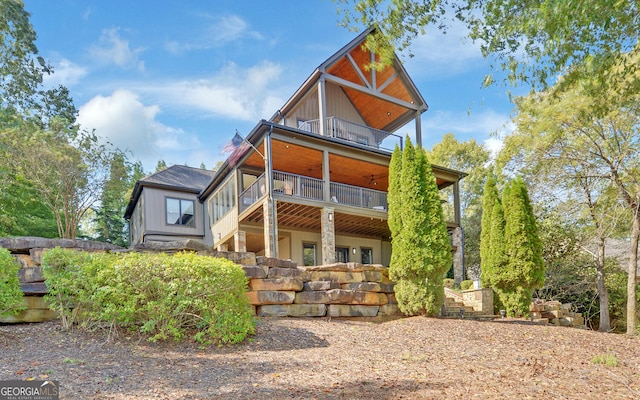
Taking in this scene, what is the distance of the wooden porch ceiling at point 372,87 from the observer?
51.5ft

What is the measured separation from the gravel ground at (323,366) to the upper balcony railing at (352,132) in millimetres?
9456

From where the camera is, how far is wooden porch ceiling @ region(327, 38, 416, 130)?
1570 cm

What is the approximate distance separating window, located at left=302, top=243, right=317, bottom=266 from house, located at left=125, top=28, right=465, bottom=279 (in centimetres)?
4

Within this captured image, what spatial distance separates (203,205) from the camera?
18250 mm

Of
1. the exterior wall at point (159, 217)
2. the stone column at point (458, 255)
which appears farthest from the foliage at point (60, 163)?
the stone column at point (458, 255)

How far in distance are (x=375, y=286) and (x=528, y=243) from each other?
4564 millimetres

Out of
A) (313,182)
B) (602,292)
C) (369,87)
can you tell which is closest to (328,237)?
(313,182)

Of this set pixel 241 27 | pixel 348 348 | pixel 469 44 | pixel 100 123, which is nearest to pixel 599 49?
pixel 469 44

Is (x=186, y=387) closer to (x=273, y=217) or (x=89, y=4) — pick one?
(x=273, y=217)

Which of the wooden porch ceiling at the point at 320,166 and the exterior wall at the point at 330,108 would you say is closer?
the wooden porch ceiling at the point at 320,166

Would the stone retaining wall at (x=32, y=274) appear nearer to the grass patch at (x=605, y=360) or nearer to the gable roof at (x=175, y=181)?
the grass patch at (x=605, y=360)

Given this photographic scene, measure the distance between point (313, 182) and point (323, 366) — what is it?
9.35 metres

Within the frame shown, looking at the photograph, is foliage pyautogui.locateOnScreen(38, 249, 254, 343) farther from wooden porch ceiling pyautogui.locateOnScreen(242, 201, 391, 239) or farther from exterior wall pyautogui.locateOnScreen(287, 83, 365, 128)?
exterior wall pyautogui.locateOnScreen(287, 83, 365, 128)

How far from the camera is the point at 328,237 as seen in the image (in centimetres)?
1263
